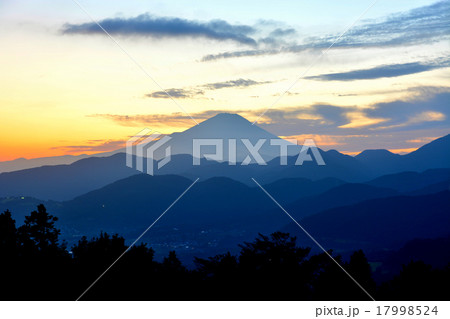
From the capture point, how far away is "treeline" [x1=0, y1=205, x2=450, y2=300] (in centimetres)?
1955

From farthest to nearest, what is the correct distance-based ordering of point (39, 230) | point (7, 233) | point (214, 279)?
point (39, 230) → point (7, 233) → point (214, 279)

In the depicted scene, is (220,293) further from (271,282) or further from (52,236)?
(52,236)

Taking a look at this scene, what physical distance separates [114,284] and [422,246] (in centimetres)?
16981

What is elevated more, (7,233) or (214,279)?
(7,233)

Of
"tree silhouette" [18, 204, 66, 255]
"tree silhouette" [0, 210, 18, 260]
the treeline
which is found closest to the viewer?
the treeline

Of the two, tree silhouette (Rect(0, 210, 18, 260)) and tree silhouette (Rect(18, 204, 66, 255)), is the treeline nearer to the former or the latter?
tree silhouette (Rect(0, 210, 18, 260))

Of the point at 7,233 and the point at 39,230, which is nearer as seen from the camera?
the point at 7,233

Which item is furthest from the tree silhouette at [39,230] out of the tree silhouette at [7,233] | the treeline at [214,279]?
the treeline at [214,279]

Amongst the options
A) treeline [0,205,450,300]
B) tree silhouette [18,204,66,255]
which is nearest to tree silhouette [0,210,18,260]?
tree silhouette [18,204,66,255]

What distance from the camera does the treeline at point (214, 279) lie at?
19547 millimetres

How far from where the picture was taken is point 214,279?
72.7ft

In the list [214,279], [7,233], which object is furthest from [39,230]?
[214,279]

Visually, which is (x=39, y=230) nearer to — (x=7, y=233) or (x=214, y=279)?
(x=7, y=233)

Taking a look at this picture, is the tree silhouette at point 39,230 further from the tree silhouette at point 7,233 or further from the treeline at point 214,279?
the treeline at point 214,279
